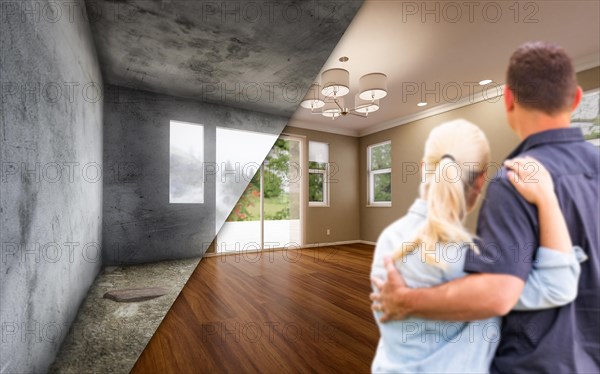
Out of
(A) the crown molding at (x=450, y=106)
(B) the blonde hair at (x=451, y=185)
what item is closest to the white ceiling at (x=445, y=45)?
(A) the crown molding at (x=450, y=106)

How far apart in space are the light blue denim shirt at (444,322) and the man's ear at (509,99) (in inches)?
9.3

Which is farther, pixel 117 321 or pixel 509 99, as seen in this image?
pixel 117 321

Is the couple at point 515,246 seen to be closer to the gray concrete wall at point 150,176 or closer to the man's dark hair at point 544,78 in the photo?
the man's dark hair at point 544,78

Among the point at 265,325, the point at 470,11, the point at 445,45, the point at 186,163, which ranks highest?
the point at 470,11

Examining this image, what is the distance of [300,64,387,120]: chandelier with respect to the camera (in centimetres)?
83

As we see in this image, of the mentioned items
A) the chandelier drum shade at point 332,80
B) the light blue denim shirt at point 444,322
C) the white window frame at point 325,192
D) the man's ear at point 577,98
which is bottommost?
the light blue denim shirt at point 444,322

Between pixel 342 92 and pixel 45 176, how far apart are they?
1.21m

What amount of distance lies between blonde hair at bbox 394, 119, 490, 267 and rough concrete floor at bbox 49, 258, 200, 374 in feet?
2.73

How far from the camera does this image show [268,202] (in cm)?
140

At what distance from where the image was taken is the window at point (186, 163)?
98 centimetres

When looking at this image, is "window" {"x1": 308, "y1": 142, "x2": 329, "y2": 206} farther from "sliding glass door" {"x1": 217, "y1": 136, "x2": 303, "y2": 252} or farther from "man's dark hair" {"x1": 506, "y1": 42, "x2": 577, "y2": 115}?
"man's dark hair" {"x1": 506, "y1": 42, "x2": 577, "y2": 115}

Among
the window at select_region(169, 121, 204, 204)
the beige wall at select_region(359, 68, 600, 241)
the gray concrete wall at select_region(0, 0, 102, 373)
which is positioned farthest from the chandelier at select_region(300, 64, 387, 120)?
the gray concrete wall at select_region(0, 0, 102, 373)

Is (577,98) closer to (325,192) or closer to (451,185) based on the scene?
(451,185)

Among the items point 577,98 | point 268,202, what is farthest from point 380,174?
point 268,202
